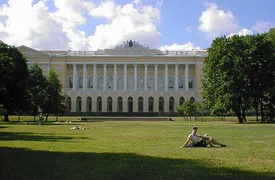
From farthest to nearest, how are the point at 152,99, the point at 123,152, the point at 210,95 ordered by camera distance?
the point at 152,99 → the point at 210,95 → the point at 123,152

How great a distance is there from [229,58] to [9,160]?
41218mm

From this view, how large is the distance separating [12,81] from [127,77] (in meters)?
58.0

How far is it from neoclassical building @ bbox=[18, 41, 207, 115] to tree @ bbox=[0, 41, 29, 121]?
49.6m

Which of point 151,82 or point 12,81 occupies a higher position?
point 151,82

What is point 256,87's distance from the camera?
50.0 metres

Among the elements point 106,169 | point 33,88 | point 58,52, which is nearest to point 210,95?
point 33,88

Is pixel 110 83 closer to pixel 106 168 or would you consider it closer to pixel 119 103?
pixel 119 103

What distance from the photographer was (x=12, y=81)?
42375 millimetres

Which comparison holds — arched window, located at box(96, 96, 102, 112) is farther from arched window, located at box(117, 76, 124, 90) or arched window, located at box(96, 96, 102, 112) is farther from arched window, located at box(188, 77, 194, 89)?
arched window, located at box(188, 77, 194, 89)

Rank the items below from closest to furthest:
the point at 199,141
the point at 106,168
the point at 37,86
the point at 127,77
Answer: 1. the point at 106,168
2. the point at 199,141
3. the point at 37,86
4. the point at 127,77

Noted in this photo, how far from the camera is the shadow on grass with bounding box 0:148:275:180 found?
9.52 m

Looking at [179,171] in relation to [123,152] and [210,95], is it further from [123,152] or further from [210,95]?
[210,95]

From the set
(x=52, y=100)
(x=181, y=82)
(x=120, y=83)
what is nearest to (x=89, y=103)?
(x=120, y=83)

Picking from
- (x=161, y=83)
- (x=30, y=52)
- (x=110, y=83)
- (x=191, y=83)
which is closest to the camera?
(x=30, y=52)
